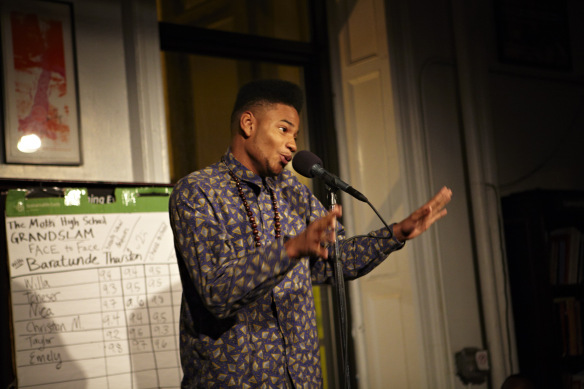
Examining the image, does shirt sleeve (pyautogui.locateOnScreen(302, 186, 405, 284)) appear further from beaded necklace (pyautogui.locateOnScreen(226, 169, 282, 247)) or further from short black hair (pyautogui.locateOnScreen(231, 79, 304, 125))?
short black hair (pyautogui.locateOnScreen(231, 79, 304, 125))

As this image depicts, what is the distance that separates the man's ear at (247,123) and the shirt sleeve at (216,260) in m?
0.29

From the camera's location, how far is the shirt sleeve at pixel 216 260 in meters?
1.62

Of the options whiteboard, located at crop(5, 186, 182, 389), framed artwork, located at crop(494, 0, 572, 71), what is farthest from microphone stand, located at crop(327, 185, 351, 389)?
framed artwork, located at crop(494, 0, 572, 71)

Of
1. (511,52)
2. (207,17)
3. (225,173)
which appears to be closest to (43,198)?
(225,173)

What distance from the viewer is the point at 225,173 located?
2008 mm

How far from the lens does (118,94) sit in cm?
309

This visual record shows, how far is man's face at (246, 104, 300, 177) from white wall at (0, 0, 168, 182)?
116cm

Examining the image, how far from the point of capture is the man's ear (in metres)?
2.05

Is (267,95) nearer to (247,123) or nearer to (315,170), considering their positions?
(247,123)

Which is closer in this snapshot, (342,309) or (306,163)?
(342,309)

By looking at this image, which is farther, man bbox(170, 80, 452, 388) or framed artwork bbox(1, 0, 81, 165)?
framed artwork bbox(1, 0, 81, 165)

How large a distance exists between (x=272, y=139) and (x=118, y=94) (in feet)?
4.49

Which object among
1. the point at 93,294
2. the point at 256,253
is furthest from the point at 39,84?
the point at 256,253

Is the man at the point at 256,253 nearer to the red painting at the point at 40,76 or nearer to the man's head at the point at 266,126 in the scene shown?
the man's head at the point at 266,126
